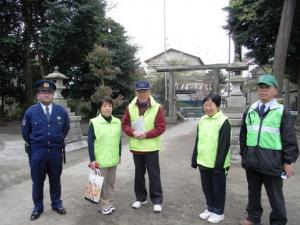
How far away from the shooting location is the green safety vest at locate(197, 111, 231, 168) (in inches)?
177

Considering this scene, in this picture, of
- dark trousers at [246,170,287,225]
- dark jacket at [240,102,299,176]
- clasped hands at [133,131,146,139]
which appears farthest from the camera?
clasped hands at [133,131,146,139]

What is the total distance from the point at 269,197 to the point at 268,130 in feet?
2.64

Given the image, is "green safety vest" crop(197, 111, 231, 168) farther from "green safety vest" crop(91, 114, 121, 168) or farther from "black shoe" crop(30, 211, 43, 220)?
"black shoe" crop(30, 211, 43, 220)

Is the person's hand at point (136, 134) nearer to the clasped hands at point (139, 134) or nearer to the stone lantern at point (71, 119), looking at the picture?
the clasped hands at point (139, 134)

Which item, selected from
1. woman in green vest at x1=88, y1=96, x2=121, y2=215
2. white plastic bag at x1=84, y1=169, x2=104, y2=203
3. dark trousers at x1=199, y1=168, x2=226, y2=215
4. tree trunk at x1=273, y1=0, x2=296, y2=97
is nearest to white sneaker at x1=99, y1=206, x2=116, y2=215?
woman in green vest at x1=88, y1=96, x2=121, y2=215

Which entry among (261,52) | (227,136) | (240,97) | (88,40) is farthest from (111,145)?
(261,52)

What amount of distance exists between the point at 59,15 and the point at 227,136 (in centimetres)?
1392

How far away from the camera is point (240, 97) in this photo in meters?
Answer: 9.49

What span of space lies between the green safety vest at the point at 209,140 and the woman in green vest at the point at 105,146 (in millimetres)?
1148

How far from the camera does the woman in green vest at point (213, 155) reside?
4438mm

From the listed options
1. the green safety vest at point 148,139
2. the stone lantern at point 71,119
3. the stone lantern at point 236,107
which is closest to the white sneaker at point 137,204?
the green safety vest at point 148,139


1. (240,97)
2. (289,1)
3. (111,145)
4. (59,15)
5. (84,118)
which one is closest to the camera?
(111,145)

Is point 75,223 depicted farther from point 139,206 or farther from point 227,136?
point 227,136

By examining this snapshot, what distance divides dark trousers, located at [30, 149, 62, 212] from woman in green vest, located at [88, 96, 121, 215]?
50 centimetres
